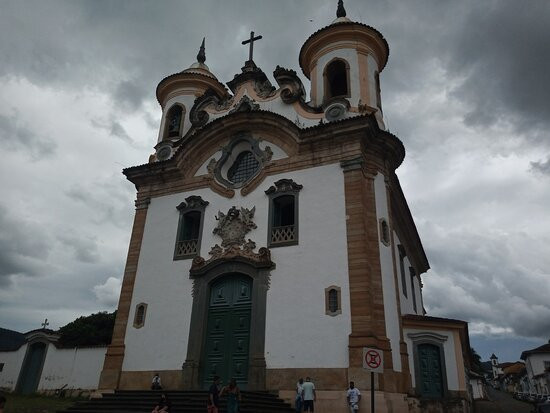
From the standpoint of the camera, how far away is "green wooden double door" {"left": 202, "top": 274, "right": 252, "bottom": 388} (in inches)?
538

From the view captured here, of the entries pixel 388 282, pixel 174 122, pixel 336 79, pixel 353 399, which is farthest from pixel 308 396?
pixel 174 122

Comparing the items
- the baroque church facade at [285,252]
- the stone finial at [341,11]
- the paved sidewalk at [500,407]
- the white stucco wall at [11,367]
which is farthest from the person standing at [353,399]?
the white stucco wall at [11,367]

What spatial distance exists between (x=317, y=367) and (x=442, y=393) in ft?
15.9

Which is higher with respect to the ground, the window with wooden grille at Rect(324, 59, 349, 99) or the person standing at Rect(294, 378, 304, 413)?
the window with wooden grille at Rect(324, 59, 349, 99)

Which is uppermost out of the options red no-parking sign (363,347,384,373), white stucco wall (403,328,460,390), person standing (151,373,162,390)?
white stucco wall (403,328,460,390)

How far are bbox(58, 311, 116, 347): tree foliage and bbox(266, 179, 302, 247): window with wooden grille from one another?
1737 centimetres

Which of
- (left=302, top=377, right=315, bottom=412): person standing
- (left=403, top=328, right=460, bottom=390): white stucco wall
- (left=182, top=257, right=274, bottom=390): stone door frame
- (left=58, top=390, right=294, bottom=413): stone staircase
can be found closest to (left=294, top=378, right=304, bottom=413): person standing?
(left=302, top=377, right=315, bottom=412): person standing

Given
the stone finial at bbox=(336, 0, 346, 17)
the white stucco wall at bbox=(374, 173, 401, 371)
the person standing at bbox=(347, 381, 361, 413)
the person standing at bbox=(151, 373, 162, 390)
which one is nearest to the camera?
the person standing at bbox=(347, 381, 361, 413)

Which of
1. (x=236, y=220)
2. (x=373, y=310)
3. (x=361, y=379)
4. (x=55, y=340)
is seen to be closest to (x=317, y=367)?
(x=361, y=379)

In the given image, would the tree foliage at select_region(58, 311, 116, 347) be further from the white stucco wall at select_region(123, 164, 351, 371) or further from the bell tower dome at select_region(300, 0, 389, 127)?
the bell tower dome at select_region(300, 0, 389, 127)

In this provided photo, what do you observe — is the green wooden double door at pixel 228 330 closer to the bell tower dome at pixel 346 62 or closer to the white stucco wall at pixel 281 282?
the white stucco wall at pixel 281 282

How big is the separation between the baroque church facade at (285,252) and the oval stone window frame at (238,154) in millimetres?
52

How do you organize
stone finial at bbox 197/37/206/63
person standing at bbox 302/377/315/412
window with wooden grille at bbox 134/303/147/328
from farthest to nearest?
stone finial at bbox 197/37/206/63
window with wooden grille at bbox 134/303/147/328
person standing at bbox 302/377/315/412

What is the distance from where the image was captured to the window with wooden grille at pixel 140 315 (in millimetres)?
15516
